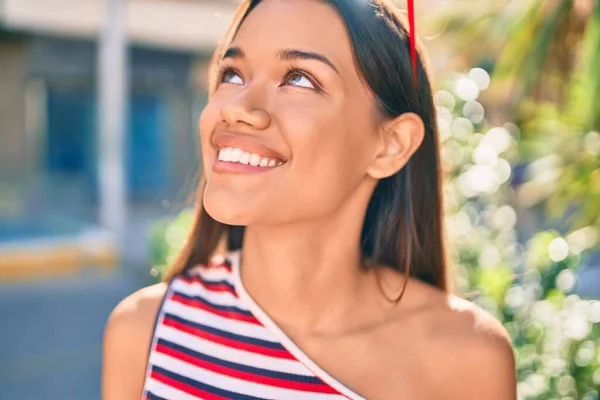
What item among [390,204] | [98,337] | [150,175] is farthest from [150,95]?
[390,204]

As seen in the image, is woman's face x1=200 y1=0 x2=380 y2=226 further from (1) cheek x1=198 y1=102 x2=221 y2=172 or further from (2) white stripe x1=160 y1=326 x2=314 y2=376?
(2) white stripe x1=160 y1=326 x2=314 y2=376

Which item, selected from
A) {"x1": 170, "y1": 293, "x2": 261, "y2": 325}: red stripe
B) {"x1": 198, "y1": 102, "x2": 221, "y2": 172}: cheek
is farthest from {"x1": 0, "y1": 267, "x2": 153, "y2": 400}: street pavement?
{"x1": 198, "y1": 102, "x2": 221, "y2": 172}: cheek

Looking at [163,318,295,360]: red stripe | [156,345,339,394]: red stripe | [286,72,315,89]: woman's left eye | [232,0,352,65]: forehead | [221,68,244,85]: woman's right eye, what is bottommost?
[156,345,339,394]: red stripe

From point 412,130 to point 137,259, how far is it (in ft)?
27.4

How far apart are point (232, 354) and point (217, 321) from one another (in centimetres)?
8

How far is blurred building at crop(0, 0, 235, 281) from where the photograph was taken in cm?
1149

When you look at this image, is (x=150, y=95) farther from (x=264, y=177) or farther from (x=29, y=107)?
(x=264, y=177)

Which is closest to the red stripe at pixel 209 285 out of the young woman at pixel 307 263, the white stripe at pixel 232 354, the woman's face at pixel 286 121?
the young woman at pixel 307 263

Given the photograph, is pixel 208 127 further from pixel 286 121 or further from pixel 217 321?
pixel 217 321

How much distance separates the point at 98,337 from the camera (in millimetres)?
6355

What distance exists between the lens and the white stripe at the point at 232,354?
144 cm

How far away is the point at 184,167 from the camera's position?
55.1ft

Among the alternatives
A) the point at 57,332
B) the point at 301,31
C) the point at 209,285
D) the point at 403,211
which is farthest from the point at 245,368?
the point at 57,332

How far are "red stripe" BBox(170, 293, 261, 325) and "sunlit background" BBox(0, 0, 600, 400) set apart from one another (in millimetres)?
440
